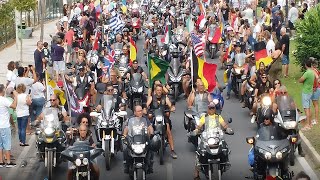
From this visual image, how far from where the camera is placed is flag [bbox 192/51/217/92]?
20000 millimetres

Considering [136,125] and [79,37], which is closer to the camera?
[136,125]

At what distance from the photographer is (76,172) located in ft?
47.2

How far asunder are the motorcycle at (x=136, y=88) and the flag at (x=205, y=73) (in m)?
1.90

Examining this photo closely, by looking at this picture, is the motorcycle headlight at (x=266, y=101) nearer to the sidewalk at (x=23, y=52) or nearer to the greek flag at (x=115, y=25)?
the sidewalk at (x=23, y=52)

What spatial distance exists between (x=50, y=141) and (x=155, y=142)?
1927 mm

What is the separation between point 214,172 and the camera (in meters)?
16.2

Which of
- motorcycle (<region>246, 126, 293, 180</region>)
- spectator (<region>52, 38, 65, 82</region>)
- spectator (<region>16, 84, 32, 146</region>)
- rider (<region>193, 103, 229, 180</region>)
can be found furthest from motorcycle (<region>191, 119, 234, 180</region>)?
spectator (<region>52, 38, 65, 82</region>)

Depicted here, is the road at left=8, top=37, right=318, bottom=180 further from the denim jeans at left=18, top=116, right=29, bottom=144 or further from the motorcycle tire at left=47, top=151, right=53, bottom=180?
A: the motorcycle tire at left=47, top=151, right=53, bottom=180

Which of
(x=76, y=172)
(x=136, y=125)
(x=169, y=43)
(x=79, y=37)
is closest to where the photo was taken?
(x=76, y=172)

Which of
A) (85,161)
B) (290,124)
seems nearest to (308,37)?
(290,124)

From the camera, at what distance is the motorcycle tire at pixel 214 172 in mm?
15098

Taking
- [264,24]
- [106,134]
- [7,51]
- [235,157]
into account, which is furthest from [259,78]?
[7,51]

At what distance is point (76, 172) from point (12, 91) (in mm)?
5058

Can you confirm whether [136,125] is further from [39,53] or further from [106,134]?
[39,53]
